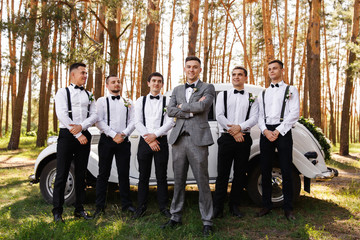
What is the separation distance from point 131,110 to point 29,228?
2169mm

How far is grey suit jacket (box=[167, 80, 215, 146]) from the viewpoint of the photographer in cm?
395

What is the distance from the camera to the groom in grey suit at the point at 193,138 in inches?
157

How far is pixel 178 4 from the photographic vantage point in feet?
83.1

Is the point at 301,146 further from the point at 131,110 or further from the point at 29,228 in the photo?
the point at 29,228

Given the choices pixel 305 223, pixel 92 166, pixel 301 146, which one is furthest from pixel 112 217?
pixel 301 146

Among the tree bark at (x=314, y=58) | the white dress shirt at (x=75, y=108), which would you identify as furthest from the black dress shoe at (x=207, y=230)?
the tree bark at (x=314, y=58)

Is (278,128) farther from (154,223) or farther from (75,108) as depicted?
(75,108)

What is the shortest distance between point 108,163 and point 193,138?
5.10 feet

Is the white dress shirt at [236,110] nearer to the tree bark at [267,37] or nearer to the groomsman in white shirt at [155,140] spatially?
the groomsman in white shirt at [155,140]

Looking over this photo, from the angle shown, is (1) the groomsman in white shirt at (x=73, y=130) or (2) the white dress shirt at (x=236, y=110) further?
(2) the white dress shirt at (x=236, y=110)

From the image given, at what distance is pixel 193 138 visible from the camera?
4.01 m

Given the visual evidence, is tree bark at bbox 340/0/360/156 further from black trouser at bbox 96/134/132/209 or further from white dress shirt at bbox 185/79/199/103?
black trouser at bbox 96/134/132/209

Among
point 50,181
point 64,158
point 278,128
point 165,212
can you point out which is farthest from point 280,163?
point 50,181

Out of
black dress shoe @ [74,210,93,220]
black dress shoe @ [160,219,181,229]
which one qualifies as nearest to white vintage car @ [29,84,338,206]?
black dress shoe @ [74,210,93,220]
